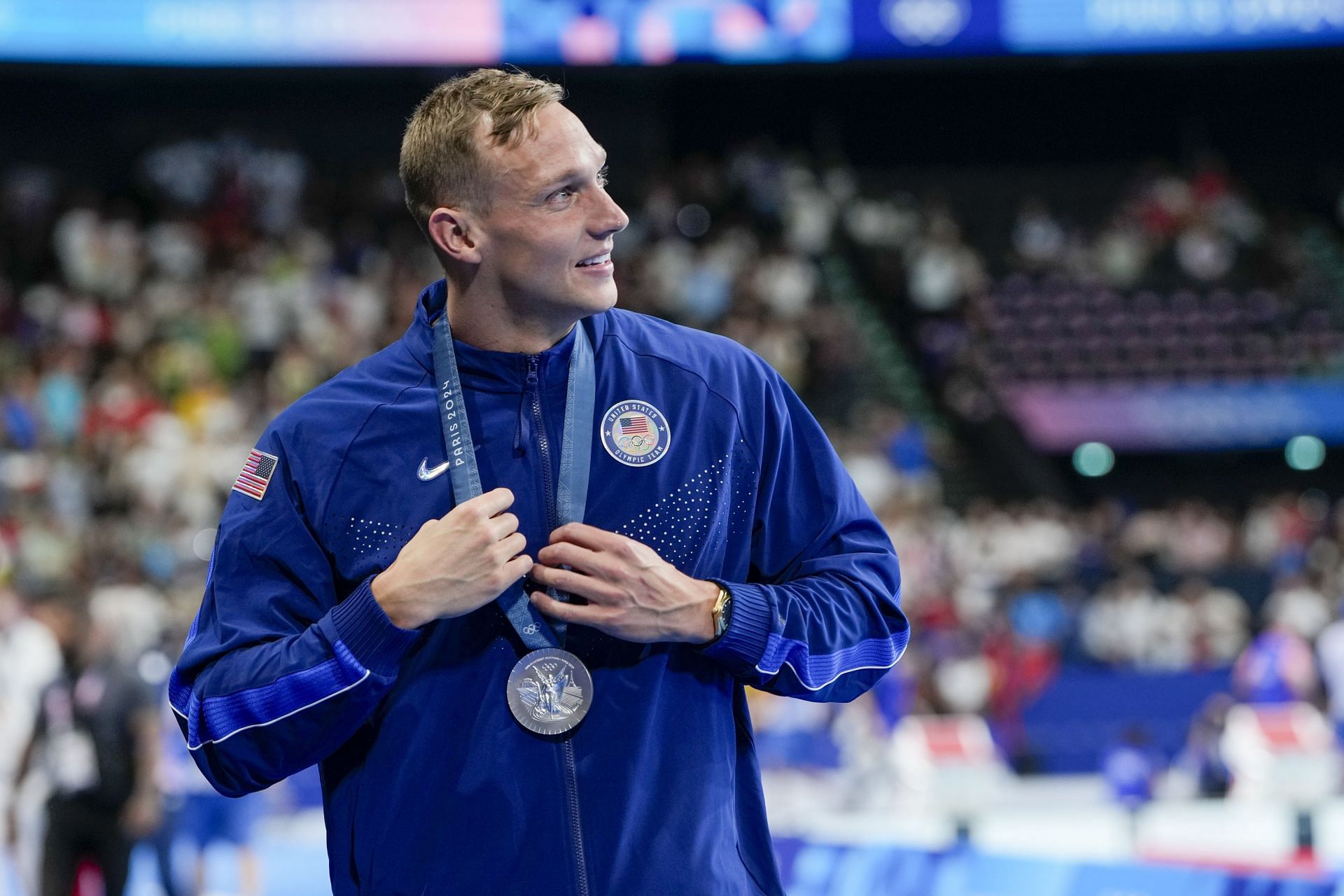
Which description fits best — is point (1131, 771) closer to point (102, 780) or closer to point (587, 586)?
point (102, 780)

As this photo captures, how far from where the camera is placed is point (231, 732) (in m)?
2.36

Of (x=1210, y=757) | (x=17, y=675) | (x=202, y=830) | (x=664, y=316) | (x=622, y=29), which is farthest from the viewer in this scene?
(x=664, y=316)

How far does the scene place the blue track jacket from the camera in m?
2.34

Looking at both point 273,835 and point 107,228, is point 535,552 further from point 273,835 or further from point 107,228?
point 107,228

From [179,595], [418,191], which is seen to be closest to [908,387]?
[179,595]

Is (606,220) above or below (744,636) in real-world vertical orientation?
above

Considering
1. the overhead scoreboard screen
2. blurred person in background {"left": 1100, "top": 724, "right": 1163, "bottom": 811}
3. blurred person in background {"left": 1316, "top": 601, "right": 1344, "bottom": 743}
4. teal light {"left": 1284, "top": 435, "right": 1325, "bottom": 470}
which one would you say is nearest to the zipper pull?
blurred person in background {"left": 1100, "top": 724, "right": 1163, "bottom": 811}

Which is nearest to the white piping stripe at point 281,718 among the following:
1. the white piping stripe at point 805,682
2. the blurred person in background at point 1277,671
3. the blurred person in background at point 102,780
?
the white piping stripe at point 805,682

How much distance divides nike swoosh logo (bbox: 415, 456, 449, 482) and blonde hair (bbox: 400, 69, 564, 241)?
41cm

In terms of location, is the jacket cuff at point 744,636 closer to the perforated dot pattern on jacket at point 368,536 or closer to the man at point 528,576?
the man at point 528,576

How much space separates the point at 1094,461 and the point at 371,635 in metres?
19.7

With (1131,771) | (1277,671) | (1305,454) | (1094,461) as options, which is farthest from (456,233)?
(1305,454)

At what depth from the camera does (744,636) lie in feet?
7.86

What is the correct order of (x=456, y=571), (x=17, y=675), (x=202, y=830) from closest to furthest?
1. (x=456, y=571)
2. (x=202, y=830)
3. (x=17, y=675)
